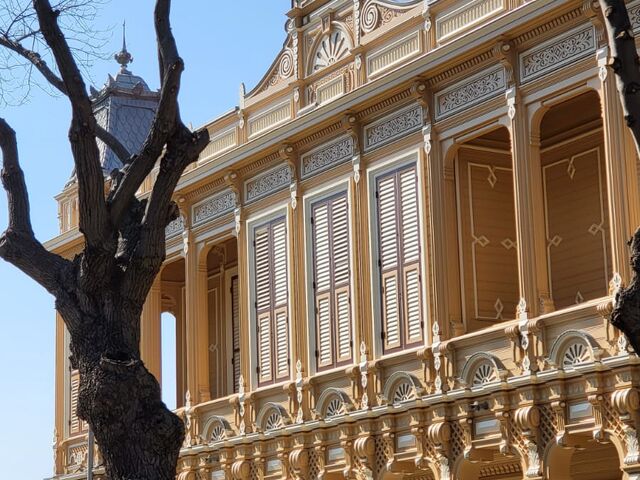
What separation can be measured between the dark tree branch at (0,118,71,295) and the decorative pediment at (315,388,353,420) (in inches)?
415

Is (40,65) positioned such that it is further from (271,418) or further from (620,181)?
(271,418)

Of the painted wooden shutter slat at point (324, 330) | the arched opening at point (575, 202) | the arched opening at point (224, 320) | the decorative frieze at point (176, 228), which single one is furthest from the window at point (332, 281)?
the arched opening at point (224, 320)

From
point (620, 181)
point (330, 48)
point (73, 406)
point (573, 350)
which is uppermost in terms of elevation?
point (330, 48)

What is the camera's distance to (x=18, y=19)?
16062mm

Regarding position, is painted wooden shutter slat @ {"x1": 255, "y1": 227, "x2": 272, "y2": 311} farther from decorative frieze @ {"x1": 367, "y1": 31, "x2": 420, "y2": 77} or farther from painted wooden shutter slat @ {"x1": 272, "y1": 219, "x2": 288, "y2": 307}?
decorative frieze @ {"x1": 367, "y1": 31, "x2": 420, "y2": 77}

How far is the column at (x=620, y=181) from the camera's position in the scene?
65.4ft

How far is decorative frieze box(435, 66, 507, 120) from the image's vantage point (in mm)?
22547

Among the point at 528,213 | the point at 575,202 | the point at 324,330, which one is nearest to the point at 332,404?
the point at 324,330

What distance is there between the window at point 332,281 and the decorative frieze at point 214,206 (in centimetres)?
304

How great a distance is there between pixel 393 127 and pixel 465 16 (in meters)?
2.36

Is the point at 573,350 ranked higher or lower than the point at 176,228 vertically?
lower

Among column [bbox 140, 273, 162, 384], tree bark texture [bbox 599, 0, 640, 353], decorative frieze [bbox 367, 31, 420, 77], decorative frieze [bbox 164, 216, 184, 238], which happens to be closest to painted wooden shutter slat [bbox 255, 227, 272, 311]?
decorative frieze [bbox 164, 216, 184, 238]

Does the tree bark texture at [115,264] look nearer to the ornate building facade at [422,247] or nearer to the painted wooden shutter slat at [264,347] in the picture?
the ornate building facade at [422,247]

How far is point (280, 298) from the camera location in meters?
27.6
